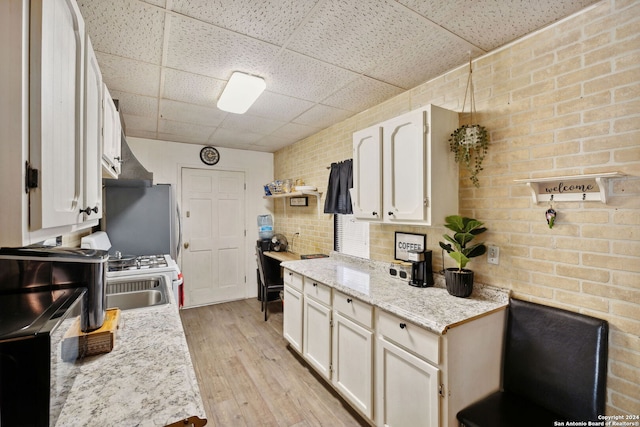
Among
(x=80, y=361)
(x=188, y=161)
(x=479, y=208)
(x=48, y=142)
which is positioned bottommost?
(x=80, y=361)

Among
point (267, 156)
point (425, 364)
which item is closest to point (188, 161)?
point (267, 156)

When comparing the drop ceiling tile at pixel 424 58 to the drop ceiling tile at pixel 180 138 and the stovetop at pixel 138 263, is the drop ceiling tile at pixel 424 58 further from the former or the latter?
the drop ceiling tile at pixel 180 138

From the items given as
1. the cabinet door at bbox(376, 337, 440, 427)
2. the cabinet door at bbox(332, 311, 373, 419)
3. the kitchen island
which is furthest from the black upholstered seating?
the cabinet door at bbox(332, 311, 373, 419)

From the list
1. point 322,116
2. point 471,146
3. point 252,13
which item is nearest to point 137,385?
point 252,13

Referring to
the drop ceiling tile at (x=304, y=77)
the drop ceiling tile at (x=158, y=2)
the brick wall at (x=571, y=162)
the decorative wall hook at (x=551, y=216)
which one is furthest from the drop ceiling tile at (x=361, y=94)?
the decorative wall hook at (x=551, y=216)

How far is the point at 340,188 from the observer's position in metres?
3.16

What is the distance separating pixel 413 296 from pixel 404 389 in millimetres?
536

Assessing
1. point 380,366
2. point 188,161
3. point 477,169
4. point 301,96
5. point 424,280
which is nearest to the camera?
point 380,366

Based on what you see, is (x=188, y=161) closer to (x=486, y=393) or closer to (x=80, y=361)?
(x=80, y=361)

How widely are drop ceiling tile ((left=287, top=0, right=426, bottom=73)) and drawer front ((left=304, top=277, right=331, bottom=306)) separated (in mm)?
1691

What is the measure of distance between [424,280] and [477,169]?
0.85 meters

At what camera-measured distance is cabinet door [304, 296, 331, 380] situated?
2301 millimetres

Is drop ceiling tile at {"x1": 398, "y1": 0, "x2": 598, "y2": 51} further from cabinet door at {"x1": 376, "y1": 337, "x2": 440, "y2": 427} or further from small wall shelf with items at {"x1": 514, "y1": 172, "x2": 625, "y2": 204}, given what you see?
cabinet door at {"x1": 376, "y1": 337, "x2": 440, "y2": 427}

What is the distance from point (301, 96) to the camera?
2566mm
